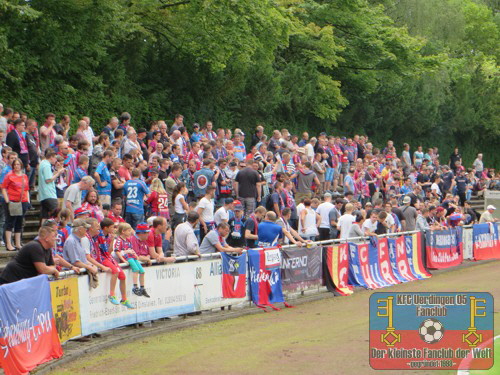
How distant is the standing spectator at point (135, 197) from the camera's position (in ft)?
64.5

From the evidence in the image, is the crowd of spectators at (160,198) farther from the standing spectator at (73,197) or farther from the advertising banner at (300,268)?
the advertising banner at (300,268)

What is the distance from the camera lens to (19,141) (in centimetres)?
2075

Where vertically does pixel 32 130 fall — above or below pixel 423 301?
above

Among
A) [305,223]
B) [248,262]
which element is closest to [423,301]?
[248,262]

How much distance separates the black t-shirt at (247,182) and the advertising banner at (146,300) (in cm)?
610

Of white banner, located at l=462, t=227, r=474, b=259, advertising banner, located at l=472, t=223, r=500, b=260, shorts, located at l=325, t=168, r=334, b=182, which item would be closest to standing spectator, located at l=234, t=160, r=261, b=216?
shorts, located at l=325, t=168, r=334, b=182

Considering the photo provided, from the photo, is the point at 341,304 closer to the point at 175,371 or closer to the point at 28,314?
the point at 175,371

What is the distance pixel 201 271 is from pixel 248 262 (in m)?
1.68

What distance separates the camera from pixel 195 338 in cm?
1580

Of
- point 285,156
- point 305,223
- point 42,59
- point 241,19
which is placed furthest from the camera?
point 241,19

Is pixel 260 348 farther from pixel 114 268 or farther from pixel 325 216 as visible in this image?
pixel 325 216

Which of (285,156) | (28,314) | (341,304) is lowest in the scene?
(341,304)

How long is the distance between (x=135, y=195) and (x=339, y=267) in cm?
585

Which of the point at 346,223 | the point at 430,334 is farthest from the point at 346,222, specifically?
the point at 430,334
